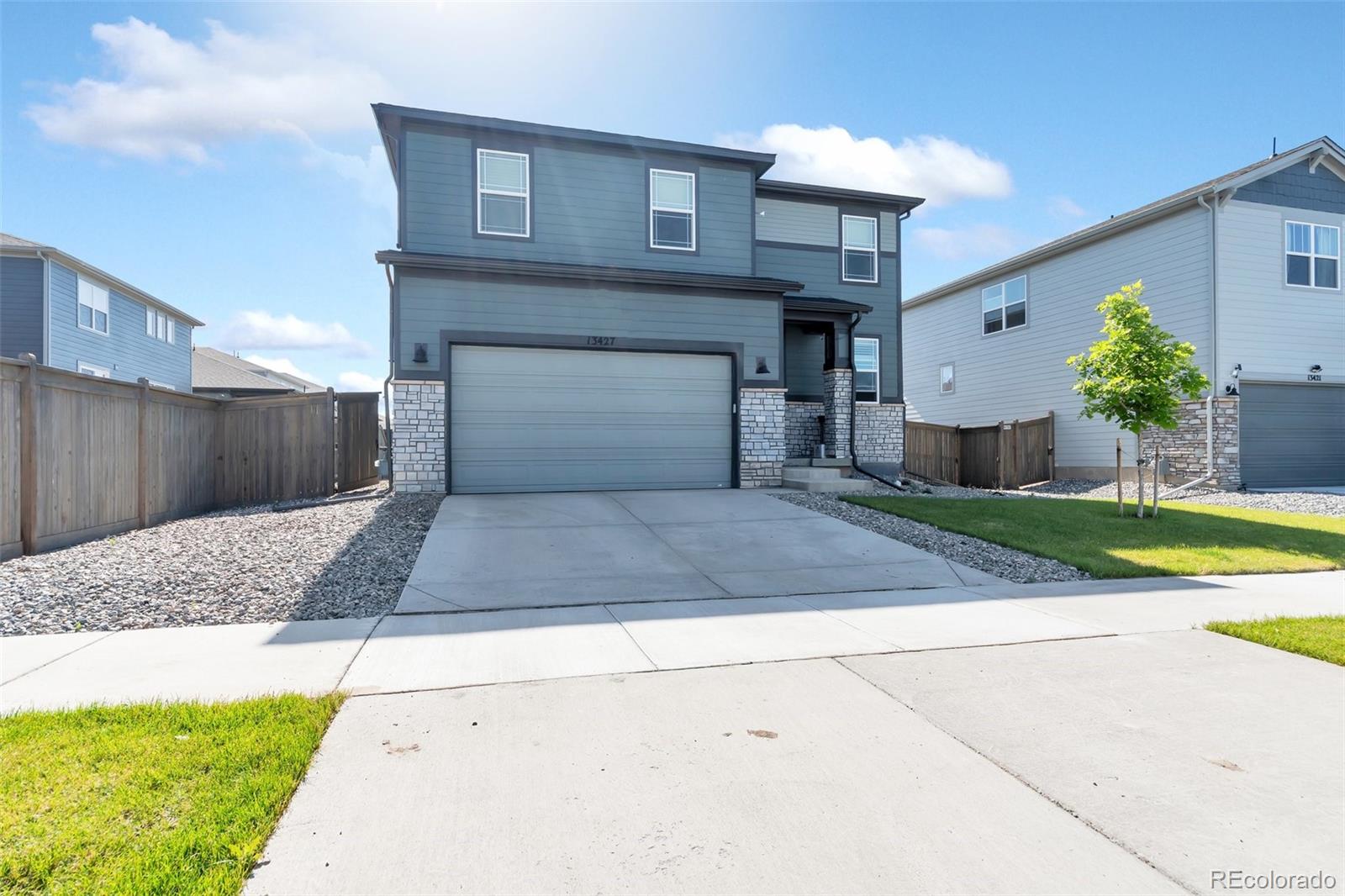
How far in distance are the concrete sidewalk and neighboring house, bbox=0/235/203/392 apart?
20475 millimetres

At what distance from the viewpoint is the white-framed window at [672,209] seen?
1410 centimetres

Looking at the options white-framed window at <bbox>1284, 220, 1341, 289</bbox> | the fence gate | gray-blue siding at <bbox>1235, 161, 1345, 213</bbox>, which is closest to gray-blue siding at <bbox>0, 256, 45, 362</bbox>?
the fence gate

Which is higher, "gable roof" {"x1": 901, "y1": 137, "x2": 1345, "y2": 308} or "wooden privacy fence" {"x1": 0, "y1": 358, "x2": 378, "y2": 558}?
"gable roof" {"x1": 901, "y1": 137, "x2": 1345, "y2": 308}

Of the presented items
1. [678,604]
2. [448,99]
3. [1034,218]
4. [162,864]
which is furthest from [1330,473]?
[162,864]

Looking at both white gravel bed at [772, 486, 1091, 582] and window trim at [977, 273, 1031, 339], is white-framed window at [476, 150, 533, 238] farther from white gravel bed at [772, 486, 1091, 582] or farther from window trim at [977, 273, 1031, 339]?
window trim at [977, 273, 1031, 339]

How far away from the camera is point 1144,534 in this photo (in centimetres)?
998

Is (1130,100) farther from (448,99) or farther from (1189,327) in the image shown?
(448,99)

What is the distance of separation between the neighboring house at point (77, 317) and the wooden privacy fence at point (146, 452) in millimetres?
12912

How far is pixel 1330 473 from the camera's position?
1711cm

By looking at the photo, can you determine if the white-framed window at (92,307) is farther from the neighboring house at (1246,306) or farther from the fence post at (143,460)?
the neighboring house at (1246,306)

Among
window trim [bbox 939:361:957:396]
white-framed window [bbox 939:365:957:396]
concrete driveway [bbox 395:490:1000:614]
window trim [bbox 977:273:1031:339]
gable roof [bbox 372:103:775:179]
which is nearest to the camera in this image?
concrete driveway [bbox 395:490:1000:614]

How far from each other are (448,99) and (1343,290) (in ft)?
67.8

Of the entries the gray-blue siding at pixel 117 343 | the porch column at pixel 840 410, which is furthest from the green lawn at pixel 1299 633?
the gray-blue siding at pixel 117 343

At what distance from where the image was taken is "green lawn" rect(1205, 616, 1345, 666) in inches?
190
